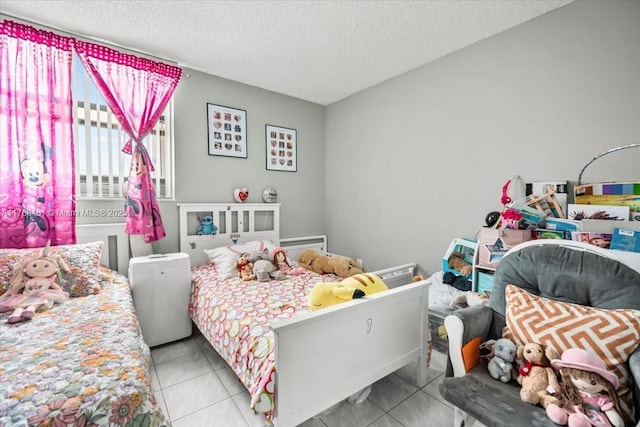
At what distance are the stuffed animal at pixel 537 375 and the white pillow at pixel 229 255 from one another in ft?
7.04

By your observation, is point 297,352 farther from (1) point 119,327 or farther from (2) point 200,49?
(2) point 200,49

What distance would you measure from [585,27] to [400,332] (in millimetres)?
2322

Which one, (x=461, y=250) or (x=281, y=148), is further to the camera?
(x=281, y=148)

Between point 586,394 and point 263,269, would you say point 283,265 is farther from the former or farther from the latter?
point 586,394

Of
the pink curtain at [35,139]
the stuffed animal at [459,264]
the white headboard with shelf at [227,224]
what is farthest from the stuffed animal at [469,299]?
the pink curtain at [35,139]

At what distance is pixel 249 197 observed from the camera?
11.0 ft

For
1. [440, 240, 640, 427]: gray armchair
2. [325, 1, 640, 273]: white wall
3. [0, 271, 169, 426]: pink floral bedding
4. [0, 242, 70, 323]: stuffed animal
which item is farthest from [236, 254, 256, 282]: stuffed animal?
[440, 240, 640, 427]: gray armchair

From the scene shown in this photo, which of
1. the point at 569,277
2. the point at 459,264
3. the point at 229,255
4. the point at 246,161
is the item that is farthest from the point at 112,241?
the point at 569,277

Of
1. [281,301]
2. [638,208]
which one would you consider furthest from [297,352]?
[638,208]

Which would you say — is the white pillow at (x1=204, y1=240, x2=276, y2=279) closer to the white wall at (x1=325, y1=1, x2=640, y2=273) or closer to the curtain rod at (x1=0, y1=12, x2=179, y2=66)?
the white wall at (x1=325, y1=1, x2=640, y2=273)

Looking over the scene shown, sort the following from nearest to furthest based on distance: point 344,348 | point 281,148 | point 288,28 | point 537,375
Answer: point 537,375, point 344,348, point 288,28, point 281,148

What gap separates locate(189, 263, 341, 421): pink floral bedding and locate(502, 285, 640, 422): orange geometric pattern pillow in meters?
1.19

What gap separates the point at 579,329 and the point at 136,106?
3.44m

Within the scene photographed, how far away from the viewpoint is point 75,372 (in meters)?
1.09
